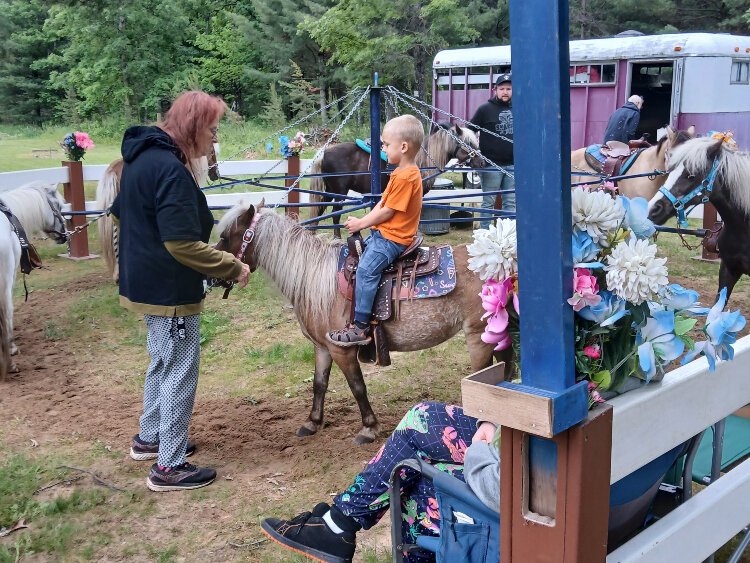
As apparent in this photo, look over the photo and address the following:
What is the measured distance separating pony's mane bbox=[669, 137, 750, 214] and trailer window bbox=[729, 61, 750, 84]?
8.41 metres

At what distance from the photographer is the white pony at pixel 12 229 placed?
4594mm

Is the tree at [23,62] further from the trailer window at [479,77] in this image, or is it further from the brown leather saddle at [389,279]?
the brown leather saddle at [389,279]

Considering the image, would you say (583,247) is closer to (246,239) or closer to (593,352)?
(593,352)

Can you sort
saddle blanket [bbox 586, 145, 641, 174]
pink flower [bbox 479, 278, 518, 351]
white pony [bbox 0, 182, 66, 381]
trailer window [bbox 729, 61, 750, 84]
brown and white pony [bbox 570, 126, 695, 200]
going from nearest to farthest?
pink flower [bbox 479, 278, 518, 351]
white pony [bbox 0, 182, 66, 381]
brown and white pony [bbox 570, 126, 695, 200]
saddle blanket [bbox 586, 145, 641, 174]
trailer window [bbox 729, 61, 750, 84]

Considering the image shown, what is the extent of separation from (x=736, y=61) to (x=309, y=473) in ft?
38.6

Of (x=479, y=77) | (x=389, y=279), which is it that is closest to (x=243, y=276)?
(x=389, y=279)

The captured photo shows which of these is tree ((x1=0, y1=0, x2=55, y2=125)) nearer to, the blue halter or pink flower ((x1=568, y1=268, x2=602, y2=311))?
the blue halter

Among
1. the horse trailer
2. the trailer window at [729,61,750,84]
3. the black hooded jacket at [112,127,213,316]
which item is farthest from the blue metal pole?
the trailer window at [729,61,750,84]

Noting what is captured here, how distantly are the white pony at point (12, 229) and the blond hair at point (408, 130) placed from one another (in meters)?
2.87

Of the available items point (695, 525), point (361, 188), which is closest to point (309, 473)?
point (695, 525)

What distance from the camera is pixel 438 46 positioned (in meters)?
19.4

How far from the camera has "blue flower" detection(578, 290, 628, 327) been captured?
144 cm

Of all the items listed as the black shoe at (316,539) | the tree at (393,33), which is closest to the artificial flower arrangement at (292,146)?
the black shoe at (316,539)

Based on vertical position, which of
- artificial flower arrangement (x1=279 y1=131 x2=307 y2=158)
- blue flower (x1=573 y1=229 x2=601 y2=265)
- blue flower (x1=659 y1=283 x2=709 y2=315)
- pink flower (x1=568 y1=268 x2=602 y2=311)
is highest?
artificial flower arrangement (x1=279 y1=131 x2=307 y2=158)
